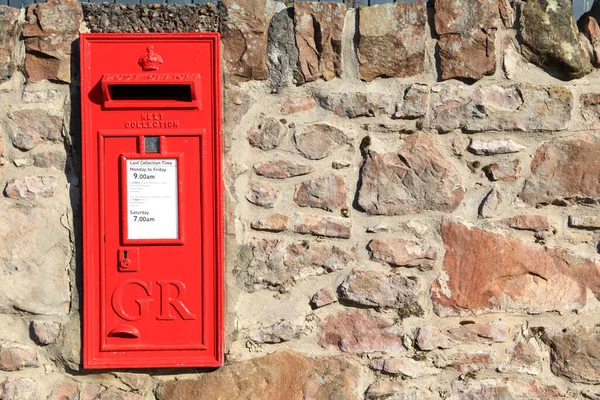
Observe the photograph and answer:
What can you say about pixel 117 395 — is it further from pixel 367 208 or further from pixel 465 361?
pixel 465 361

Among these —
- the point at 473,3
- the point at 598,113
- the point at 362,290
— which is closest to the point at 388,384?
the point at 362,290

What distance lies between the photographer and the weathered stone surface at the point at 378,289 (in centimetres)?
249

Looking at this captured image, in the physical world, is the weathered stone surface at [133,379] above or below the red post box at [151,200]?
below

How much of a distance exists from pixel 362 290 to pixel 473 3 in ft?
3.55

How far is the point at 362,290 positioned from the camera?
250 cm

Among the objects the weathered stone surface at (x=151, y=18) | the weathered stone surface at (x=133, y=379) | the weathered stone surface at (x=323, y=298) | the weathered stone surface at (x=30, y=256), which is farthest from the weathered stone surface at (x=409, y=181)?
the weathered stone surface at (x=30, y=256)

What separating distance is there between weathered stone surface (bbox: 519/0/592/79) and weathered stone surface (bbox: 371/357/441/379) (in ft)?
3.73

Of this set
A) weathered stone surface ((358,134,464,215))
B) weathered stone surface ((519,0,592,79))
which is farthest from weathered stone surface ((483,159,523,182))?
weathered stone surface ((519,0,592,79))

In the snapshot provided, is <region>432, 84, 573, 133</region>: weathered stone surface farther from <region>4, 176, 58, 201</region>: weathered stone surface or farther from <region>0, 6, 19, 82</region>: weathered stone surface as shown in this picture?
<region>0, 6, 19, 82</region>: weathered stone surface

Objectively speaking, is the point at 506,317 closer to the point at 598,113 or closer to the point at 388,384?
the point at 388,384

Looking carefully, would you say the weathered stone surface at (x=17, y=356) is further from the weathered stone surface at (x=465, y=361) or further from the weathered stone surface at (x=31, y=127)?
the weathered stone surface at (x=465, y=361)

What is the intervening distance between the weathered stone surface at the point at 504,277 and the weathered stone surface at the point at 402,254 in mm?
71

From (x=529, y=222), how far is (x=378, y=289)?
579 millimetres

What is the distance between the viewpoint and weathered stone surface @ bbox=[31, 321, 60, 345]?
2486mm
